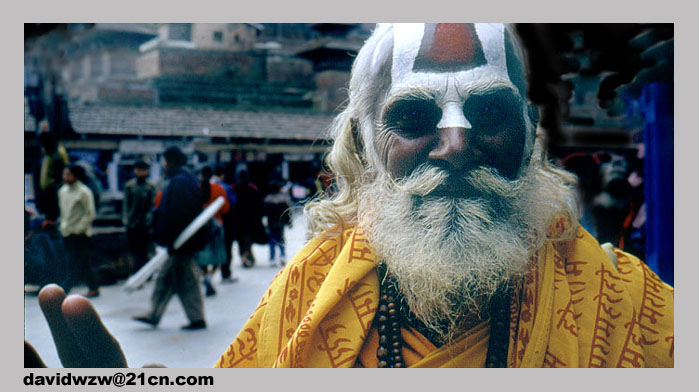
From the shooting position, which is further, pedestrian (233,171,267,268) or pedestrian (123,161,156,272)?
pedestrian (123,161,156,272)

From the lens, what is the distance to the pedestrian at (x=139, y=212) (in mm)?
A: 2982

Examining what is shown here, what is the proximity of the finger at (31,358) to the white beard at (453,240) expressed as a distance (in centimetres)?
137

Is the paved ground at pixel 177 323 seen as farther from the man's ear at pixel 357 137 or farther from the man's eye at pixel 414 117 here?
the man's eye at pixel 414 117

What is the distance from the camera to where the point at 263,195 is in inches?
108

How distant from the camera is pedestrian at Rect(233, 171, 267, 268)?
109 inches

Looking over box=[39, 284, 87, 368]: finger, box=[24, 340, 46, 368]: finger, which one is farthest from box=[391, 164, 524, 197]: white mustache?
box=[24, 340, 46, 368]: finger

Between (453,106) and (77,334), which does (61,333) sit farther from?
(453,106)

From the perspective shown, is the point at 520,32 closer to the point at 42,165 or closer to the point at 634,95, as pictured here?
the point at 634,95

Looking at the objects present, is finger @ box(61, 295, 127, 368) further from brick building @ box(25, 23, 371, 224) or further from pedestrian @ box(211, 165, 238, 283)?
pedestrian @ box(211, 165, 238, 283)

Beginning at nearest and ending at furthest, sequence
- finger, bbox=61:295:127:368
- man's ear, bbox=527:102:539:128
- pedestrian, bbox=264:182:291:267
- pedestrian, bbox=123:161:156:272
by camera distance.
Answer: man's ear, bbox=527:102:539:128
finger, bbox=61:295:127:368
pedestrian, bbox=264:182:291:267
pedestrian, bbox=123:161:156:272

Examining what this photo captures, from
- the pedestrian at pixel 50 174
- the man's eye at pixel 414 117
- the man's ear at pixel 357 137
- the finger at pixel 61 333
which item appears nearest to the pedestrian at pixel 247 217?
the pedestrian at pixel 50 174

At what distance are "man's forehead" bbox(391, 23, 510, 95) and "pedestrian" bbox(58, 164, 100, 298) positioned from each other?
156cm

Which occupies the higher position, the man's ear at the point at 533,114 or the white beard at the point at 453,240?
the man's ear at the point at 533,114

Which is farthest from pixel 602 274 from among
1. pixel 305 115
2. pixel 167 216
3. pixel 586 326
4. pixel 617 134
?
pixel 167 216
